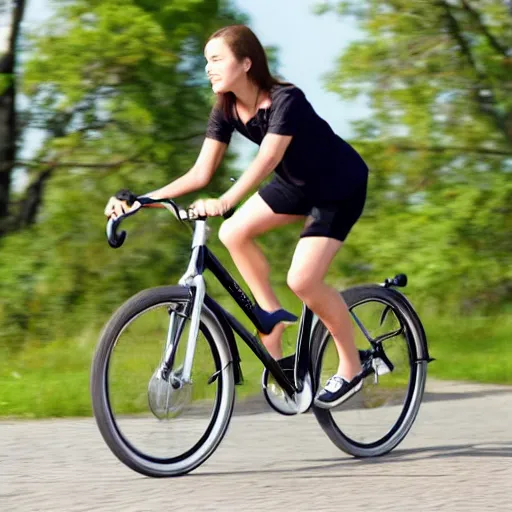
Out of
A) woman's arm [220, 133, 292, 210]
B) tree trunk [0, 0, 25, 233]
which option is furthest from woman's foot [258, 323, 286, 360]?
tree trunk [0, 0, 25, 233]

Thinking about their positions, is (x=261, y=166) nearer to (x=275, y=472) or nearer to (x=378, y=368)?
(x=275, y=472)

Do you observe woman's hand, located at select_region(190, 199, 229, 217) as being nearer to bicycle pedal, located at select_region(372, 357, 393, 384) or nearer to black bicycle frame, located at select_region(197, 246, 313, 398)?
black bicycle frame, located at select_region(197, 246, 313, 398)

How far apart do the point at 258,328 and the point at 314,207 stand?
1.85 feet

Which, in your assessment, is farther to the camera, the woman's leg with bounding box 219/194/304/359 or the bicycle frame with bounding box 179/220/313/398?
the woman's leg with bounding box 219/194/304/359

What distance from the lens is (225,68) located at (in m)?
5.53

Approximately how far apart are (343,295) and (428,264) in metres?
4.30

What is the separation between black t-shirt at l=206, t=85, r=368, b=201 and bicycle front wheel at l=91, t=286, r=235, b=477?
2.30 ft

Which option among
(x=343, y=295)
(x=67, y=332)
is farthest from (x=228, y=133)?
(x=67, y=332)

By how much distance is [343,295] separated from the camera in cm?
621

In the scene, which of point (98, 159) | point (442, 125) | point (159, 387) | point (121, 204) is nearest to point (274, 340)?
point (159, 387)

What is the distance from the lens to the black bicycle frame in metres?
5.59

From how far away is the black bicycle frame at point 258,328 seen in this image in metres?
5.59

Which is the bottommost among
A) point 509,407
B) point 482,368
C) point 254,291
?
point 482,368

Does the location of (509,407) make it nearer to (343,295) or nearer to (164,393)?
(343,295)
